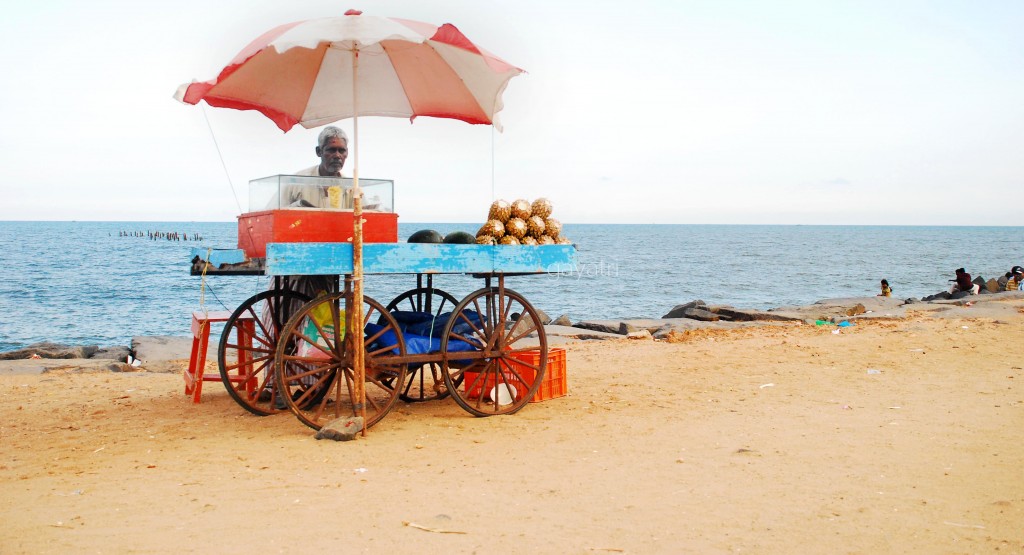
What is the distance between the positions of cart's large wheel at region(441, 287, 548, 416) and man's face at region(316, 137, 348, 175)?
1728 mm

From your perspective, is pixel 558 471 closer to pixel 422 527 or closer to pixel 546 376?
pixel 422 527

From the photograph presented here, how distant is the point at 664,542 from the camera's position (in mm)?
3928

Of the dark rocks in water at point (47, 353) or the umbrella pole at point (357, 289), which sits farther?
the dark rocks in water at point (47, 353)

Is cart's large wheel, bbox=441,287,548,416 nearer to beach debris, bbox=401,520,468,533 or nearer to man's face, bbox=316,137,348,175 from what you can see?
man's face, bbox=316,137,348,175

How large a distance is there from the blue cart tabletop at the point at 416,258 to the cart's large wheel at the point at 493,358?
0.32 m

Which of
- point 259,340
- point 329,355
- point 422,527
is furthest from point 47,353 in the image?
point 422,527

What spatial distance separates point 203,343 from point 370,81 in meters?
2.74

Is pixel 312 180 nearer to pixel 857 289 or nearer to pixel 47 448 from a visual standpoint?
pixel 47 448

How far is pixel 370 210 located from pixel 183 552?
10.4 feet

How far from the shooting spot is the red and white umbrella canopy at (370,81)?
594 centimetres

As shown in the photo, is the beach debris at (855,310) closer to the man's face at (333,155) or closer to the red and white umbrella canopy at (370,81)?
the red and white umbrella canopy at (370,81)

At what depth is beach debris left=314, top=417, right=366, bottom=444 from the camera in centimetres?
584

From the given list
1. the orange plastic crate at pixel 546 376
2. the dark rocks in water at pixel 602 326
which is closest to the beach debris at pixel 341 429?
the orange plastic crate at pixel 546 376

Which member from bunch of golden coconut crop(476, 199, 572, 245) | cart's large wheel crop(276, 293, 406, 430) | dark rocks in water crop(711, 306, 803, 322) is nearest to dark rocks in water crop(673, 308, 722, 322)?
dark rocks in water crop(711, 306, 803, 322)
